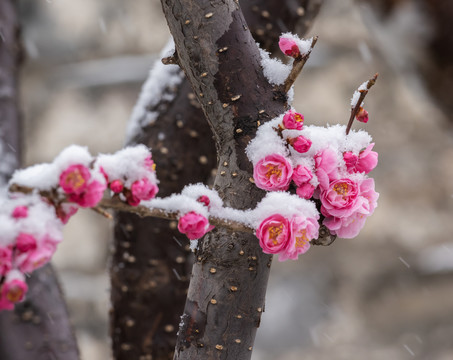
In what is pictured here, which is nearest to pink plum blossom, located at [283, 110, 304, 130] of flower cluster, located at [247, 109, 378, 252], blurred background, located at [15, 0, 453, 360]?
flower cluster, located at [247, 109, 378, 252]

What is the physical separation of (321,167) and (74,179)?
5.3 inches

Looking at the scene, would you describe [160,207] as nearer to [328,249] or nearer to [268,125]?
[268,125]

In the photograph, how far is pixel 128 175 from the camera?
0.74ft

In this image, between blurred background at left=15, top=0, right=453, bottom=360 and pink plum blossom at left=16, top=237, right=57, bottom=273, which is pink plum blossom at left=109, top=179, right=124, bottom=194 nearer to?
pink plum blossom at left=16, top=237, right=57, bottom=273

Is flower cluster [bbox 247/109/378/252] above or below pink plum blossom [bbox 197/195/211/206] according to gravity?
above

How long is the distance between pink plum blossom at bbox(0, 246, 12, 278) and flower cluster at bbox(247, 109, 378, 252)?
0.13m

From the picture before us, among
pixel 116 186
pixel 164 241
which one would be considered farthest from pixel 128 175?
pixel 164 241

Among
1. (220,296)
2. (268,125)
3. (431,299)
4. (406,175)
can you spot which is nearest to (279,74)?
(268,125)

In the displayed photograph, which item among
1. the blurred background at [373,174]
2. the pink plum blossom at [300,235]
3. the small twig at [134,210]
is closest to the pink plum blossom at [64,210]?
the small twig at [134,210]

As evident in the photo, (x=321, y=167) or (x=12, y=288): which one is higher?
(x=321, y=167)

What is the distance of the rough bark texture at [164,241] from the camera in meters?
0.54

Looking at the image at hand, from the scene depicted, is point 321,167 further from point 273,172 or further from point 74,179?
point 74,179

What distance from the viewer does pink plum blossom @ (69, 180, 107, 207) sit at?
0.69 ft

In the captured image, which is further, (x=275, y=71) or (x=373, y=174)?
(x=373, y=174)
